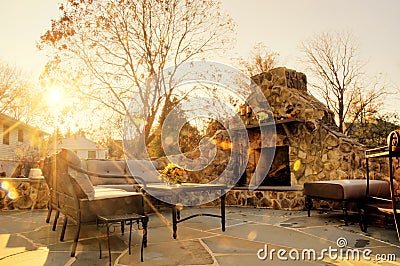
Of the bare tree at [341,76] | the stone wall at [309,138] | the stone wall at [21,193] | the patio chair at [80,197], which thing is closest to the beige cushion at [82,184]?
the patio chair at [80,197]

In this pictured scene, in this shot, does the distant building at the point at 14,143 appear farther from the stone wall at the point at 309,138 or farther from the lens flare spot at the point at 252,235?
the lens flare spot at the point at 252,235

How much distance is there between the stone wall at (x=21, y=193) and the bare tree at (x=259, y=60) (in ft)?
39.4

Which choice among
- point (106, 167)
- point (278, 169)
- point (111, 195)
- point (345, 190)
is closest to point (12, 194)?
point (106, 167)

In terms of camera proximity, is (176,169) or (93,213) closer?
(93,213)

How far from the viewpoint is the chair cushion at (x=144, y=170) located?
6.58 meters

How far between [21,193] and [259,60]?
13318mm

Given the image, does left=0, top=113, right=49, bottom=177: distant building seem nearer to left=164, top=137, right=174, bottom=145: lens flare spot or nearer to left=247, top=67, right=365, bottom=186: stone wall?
left=164, top=137, right=174, bottom=145: lens flare spot

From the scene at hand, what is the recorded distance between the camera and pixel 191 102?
35.9ft

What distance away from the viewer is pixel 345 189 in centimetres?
438

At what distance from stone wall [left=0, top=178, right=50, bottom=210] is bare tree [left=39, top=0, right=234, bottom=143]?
4051mm

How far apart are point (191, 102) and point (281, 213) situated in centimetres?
592

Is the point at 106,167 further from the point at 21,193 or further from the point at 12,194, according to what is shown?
the point at 12,194

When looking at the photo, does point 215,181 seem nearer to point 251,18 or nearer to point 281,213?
point 281,213

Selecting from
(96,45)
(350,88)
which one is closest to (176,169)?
(96,45)
